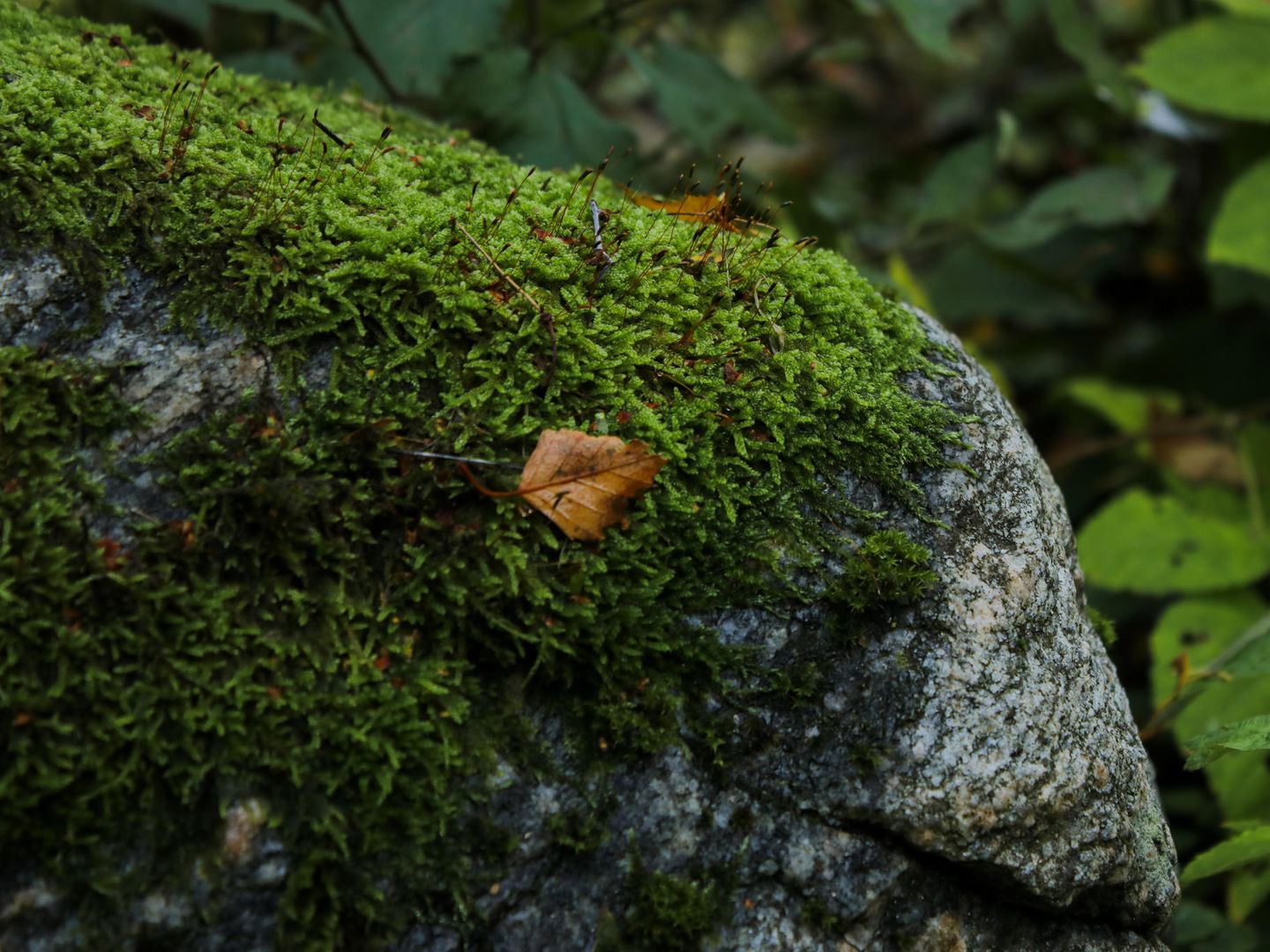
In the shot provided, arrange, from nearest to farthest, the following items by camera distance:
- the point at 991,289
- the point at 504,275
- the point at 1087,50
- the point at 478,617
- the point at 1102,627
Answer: the point at 478,617, the point at 504,275, the point at 1102,627, the point at 1087,50, the point at 991,289

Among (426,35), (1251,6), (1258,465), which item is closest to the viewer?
(426,35)

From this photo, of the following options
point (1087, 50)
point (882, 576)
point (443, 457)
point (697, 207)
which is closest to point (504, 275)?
point (443, 457)

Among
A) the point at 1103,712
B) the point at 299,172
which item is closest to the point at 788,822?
the point at 1103,712

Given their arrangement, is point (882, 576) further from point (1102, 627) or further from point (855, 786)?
point (1102, 627)

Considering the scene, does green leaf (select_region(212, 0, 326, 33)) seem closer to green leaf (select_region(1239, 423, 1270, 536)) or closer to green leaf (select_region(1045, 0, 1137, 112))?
green leaf (select_region(1045, 0, 1137, 112))

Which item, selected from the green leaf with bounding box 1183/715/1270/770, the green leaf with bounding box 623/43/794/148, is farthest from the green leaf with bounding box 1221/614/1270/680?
the green leaf with bounding box 623/43/794/148

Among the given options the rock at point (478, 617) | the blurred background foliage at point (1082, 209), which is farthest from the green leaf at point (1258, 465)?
the rock at point (478, 617)

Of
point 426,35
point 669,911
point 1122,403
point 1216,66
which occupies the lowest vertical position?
point 1122,403
